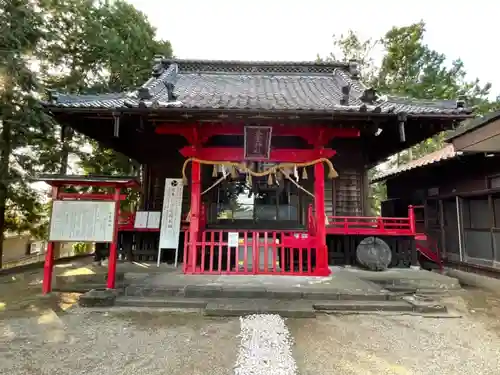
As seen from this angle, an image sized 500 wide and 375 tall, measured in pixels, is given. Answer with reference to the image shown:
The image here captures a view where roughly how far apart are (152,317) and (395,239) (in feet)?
21.7

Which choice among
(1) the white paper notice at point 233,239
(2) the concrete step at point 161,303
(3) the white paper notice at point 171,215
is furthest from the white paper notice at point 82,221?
(3) the white paper notice at point 171,215

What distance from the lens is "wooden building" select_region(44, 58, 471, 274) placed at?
600cm

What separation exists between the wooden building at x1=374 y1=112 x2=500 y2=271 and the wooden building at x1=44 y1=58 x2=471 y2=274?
1977mm

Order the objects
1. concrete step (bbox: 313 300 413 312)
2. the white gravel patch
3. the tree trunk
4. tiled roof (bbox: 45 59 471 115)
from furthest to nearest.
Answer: the tree trunk, tiled roof (bbox: 45 59 471 115), concrete step (bbox: 313 300 413 312), the white gravel patch

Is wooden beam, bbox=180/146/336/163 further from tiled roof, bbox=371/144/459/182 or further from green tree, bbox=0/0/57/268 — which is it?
green tree, bbox=0/0/57/268

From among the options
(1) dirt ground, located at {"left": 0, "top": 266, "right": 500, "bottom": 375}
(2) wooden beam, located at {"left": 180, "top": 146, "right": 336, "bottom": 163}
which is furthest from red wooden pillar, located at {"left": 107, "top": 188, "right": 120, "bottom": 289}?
(2) wooden beam, located at {"left": 180, "top": 146, "right": 336, "bottom": 163}

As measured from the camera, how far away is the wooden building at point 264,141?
6000 mm

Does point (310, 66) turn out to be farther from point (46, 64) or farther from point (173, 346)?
point (173, 346)

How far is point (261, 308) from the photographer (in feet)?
14.9

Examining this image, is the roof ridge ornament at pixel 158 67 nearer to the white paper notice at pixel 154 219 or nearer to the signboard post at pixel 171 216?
the signboard post at pixel 171 216

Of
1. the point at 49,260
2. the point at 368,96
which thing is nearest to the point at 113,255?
the point at 49,260

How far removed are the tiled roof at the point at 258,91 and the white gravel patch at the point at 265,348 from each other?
3954mm

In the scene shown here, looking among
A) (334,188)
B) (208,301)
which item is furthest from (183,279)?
(334,188)

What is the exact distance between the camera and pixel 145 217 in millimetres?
8094
